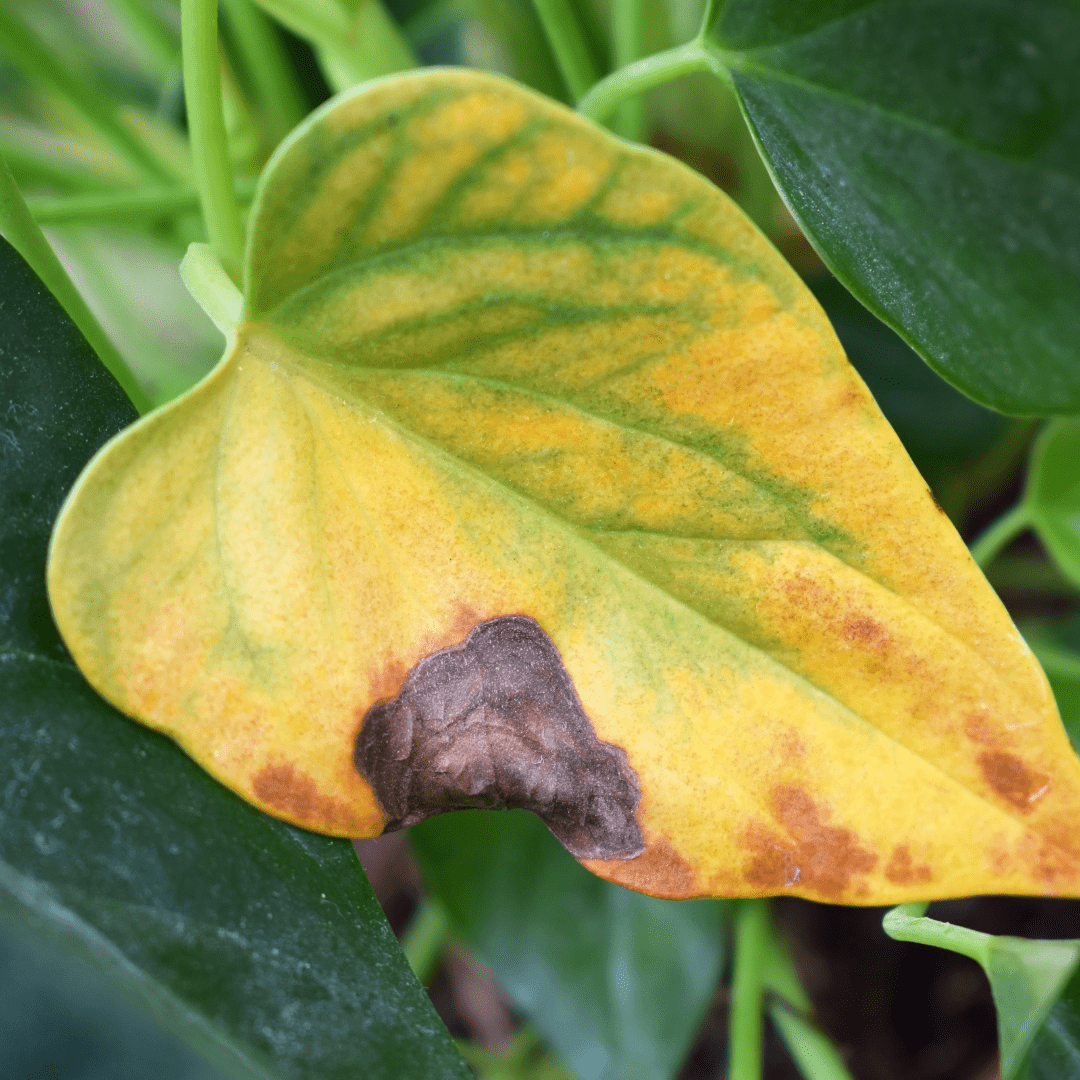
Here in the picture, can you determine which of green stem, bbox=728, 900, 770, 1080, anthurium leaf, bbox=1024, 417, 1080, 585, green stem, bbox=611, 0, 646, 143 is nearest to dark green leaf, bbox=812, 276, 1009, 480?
anthurium leaf, bbox=1024, 417, 1080, 585

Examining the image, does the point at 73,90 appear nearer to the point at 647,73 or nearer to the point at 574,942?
the point at 647,73

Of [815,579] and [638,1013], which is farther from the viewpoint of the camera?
[638,1013]

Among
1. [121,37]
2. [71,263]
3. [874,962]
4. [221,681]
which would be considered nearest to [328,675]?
[221,681]

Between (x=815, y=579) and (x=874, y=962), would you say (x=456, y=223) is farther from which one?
(x=874, y=962)

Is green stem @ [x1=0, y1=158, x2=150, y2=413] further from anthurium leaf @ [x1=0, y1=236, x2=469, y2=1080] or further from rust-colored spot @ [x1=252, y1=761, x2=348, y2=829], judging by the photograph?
rust-colored spot @ [x1=252, y1=761, x2=348, y2=829]

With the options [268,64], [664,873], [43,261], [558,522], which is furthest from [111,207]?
[664,873]

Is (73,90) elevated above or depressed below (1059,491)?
above
